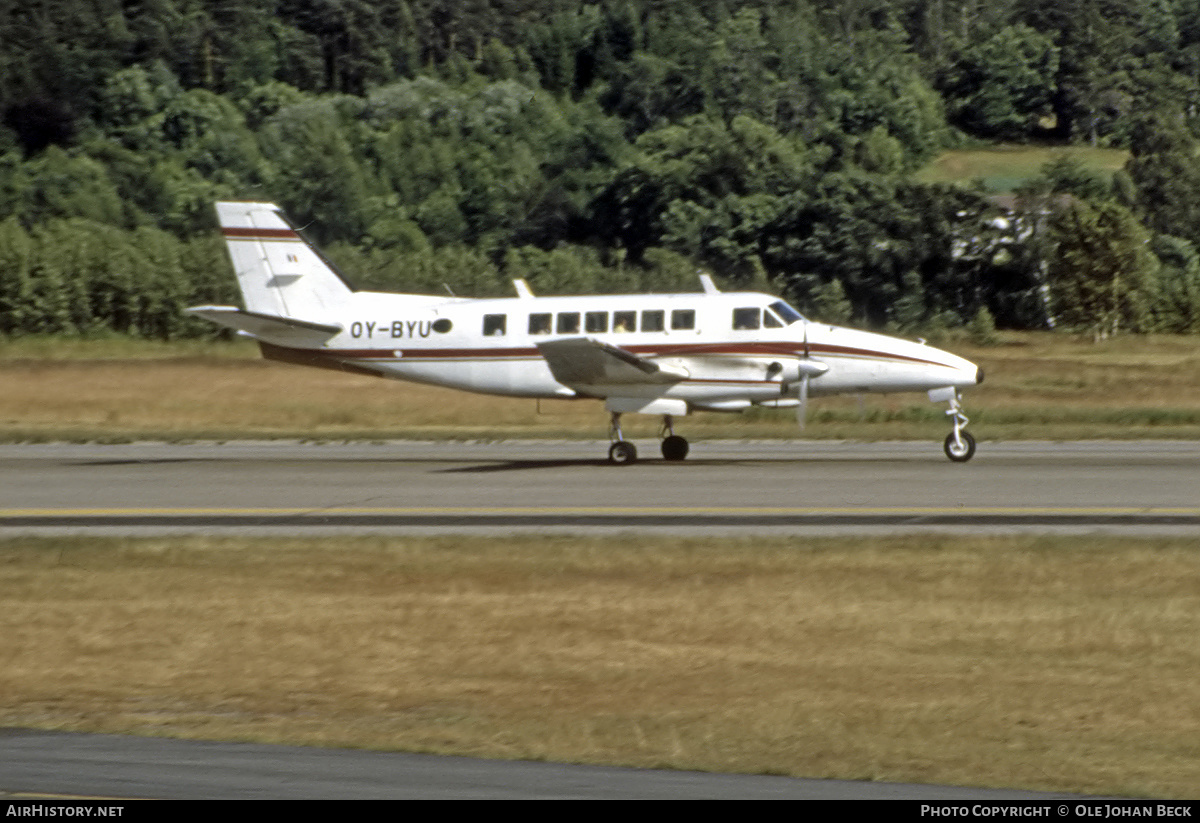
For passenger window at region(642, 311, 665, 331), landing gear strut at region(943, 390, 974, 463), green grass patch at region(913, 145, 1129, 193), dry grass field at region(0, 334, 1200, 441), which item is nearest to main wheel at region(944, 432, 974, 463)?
landing gear strut at region(943, 390, 974, 463)

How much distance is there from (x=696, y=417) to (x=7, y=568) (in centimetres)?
2328

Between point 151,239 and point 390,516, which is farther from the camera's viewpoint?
point 151,239

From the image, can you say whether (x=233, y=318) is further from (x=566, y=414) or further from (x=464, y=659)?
(x=464, y=659)

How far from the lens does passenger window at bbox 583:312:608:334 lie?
2742 centimetres

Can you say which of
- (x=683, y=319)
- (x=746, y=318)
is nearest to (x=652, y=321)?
(x=683, y=319)

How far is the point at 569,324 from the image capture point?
27.6m

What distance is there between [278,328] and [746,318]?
7.64 meters

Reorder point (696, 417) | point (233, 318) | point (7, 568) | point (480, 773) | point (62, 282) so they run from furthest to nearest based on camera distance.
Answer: point (62, 282)
point (696, 417)
point (233, 318)
point (7, 568)
point (480, 773)

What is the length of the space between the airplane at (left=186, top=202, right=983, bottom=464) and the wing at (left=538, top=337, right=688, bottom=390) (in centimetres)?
3

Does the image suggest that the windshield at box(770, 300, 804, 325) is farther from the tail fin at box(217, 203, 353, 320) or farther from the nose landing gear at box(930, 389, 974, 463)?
the tail fin at box(217, 203, 353, 320)

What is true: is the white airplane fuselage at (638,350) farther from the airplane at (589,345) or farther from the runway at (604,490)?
the runway at (604,490)

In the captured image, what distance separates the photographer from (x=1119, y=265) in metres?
69.5
